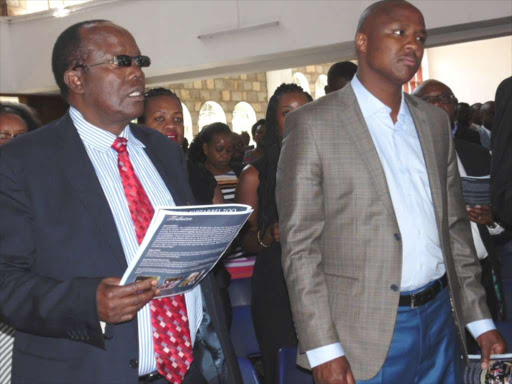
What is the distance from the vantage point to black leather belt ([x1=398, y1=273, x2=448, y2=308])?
7.34ft

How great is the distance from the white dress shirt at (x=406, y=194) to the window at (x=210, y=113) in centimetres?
1433

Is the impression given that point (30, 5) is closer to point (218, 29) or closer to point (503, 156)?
point (218, 29)

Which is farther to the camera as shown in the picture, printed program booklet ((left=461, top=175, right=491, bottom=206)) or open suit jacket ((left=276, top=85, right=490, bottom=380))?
printed program booklet ((left=461, top=175, right=491, bottom=206))

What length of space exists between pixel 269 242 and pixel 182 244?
67.4 inches

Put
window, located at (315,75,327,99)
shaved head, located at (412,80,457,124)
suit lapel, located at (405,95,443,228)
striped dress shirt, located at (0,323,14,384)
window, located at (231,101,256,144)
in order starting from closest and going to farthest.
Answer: suit lapel, located at (405,95,443,228) → striped dress shirt, located at (0,323,14,384) → shaved head, located at (412,80,457,124) → window, located at (231,101,256,144) → window, located at (315,75,327,99)

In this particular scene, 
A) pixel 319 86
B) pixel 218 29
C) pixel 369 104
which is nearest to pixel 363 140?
pixel 369 104

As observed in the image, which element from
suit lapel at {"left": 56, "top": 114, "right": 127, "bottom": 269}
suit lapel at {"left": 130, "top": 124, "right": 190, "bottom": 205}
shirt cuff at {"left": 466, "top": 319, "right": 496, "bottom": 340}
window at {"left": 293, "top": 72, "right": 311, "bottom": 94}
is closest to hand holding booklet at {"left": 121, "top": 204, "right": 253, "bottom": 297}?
suit lapel at {"left": 56, "top": 114, "right": 127, "bottom": 269}

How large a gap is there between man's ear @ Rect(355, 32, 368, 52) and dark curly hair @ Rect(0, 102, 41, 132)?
2179mm

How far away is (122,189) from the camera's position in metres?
2.03

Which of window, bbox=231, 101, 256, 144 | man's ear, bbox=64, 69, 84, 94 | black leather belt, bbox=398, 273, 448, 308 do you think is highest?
window, bbox=231, 101, 256, 144

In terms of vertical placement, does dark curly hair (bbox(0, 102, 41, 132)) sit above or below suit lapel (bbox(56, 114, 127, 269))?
above

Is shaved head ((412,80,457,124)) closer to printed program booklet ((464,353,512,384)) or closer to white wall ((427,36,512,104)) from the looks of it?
printed program booklet ((464,353,512,384))

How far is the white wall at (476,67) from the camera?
22.2 metres

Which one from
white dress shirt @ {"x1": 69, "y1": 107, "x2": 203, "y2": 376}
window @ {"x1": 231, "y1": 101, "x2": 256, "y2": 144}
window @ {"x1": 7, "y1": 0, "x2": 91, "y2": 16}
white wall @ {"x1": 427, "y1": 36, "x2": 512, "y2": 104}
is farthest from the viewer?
white wall @ {"x1": 427, "y1": 36, "x2": 512, "y2": 104}
